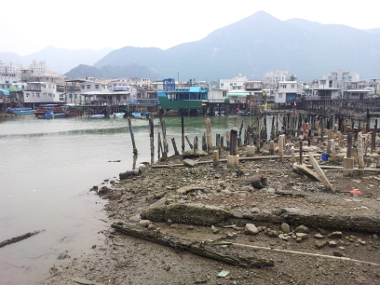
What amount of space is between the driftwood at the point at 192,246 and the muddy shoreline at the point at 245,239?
Result: 0.07 ft

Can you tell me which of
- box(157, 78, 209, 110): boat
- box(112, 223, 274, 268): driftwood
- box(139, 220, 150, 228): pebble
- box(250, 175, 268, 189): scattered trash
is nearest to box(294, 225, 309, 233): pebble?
box(112, 223, 274, 268): driftwood

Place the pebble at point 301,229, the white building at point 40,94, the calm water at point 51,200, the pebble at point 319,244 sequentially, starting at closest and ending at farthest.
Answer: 1. the pebble at point 319,244
2. the pebble at point 301,229
3. the calm water at point 51,200
4. the white building at point 40,94

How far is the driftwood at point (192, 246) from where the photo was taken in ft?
22.0

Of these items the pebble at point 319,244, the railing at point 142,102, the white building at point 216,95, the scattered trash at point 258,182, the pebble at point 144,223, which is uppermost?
the white building at point 216,95

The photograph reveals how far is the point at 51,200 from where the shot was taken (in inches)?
539

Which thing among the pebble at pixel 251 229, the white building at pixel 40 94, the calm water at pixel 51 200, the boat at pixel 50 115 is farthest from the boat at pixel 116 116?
the pebble at pixel 251 229

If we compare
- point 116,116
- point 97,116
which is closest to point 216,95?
point 116,116

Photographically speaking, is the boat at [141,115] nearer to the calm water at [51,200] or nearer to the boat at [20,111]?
the boat at [20,111]

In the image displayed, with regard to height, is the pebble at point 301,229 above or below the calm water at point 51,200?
above

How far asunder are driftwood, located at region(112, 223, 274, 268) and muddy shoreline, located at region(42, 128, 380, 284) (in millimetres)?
20

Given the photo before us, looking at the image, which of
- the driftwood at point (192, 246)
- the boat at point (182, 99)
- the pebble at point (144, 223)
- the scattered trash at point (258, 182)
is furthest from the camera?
the boat at point (182, 99)

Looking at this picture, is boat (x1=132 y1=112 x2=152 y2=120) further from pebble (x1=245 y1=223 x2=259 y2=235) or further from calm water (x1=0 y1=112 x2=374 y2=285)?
pebble (x1=245 y1=223 x2=259 y2=235)

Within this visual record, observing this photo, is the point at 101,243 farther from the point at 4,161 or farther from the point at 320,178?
the point at 4,161

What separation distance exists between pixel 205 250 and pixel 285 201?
2968 mm
